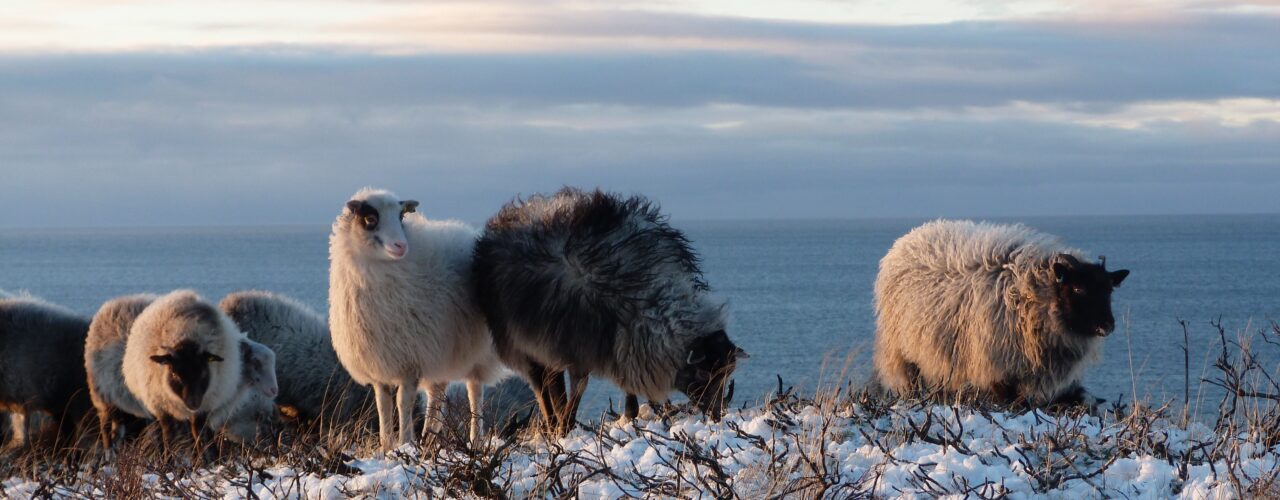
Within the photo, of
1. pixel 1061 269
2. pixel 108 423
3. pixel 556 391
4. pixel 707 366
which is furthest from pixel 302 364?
pixel 1061 269

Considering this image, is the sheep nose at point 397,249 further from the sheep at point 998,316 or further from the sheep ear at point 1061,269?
the sheep ear at point 1061,269

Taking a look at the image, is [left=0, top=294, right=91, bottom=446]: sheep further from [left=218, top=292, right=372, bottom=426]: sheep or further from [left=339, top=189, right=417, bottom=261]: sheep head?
[left=339, top=189, right=417, bottom=261]: sheep head

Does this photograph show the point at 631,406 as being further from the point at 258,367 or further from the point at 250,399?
the point at 250,399

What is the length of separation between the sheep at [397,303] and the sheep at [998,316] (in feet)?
11.8

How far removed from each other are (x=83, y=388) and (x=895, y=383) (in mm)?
7496

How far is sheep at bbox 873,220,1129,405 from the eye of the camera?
10.9 meters

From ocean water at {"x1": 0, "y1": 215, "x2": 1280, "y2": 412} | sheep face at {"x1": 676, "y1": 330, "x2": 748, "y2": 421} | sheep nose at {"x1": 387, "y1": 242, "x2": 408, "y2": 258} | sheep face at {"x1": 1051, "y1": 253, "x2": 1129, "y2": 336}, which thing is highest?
sheep nose at {"x1": 387, "y1": 242, "x2": 408, "y2": 258}

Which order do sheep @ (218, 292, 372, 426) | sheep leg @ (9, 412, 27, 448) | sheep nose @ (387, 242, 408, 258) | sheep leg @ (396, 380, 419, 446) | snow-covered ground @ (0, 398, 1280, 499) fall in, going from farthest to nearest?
1. sheep @ (218, 292, 372, 426)
2. sheep leg @ (9, 412, 27, 448)
3. sheep leg @ (396, 380, 419, 446)
4. sheep nose @ (387, 242, 408, 258)
5. snow-covered ground @ (0, 398, 1280, 499)

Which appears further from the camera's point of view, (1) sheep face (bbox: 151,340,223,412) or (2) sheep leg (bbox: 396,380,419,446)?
(1) sheep face (bbox: 151,340,223,412)

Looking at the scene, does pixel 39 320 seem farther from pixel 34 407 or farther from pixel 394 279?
pixel 394 279

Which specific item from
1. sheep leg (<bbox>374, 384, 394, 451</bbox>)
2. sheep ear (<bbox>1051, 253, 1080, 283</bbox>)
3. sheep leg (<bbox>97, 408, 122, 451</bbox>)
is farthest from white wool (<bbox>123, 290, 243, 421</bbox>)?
sheep ear (<bbox>1051, 253, 1080, 283</bbox>)

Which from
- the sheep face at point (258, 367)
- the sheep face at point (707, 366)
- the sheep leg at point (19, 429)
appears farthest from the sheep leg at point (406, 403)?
the sheep leg at point (19, 429)

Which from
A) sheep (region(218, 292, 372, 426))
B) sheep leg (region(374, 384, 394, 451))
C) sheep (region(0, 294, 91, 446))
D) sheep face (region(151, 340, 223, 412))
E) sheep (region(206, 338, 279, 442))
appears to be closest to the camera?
sheep leg (region(374, 384, 394, 451))

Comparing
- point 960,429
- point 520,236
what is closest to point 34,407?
point 520,236
